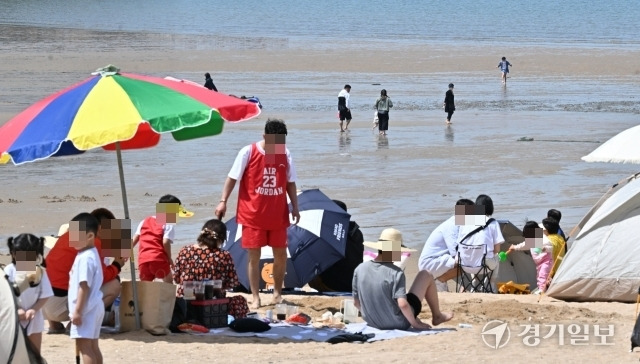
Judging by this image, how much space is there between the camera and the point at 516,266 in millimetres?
13281

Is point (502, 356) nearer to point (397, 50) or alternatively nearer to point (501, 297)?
point (501, 297)

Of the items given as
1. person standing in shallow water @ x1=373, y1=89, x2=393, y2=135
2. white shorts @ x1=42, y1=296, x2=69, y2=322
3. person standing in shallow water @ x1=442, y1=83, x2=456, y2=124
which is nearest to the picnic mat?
→ white shorts @ x1=42, y1=296, x2=69, y2=322

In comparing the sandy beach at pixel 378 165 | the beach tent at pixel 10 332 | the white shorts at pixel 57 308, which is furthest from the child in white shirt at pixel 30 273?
the white shorts at pixel 57 308

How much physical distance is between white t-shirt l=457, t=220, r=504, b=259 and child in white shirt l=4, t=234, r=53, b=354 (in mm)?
5023

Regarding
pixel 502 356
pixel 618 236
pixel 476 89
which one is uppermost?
pixel 476 89

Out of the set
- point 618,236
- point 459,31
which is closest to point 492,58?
point 459,31

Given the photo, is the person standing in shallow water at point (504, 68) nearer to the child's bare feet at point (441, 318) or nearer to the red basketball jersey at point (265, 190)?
the red basketball jersey at point (265, 190)

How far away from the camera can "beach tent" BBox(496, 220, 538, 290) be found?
43.2ft

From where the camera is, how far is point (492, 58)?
60969mm

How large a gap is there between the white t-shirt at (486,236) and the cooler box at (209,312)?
2872 millimetres

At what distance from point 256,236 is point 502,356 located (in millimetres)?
2802

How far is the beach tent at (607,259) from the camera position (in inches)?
472

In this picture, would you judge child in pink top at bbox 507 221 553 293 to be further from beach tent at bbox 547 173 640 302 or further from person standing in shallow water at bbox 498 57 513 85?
person standing in shallow water at bbox 498 57 513 85

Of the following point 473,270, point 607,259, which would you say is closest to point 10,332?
point 473,270
